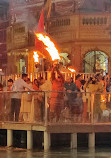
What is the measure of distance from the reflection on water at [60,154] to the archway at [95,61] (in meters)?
18.2

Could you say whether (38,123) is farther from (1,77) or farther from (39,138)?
(1,77)

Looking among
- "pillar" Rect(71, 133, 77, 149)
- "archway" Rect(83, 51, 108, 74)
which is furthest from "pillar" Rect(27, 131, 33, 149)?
"archway" Rect(83, 51, 108, 74)

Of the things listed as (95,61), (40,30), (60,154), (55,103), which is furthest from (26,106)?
(95,61)

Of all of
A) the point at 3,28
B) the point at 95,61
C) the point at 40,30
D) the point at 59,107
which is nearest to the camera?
the point at 59,107

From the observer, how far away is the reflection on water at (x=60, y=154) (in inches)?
680

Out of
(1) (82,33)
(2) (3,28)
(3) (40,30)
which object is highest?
(2) (3,28)

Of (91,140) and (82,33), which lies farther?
(82,33)

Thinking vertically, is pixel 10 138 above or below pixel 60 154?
above

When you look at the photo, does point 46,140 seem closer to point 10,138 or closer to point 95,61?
point 10,138

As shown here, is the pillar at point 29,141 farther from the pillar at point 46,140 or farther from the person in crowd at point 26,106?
the pillar at point 46,140

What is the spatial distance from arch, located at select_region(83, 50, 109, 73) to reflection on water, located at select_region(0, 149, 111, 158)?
1821 cm

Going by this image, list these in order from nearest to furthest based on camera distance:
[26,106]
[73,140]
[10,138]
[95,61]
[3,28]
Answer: [26,106]
[73,140]
[10,138]
[95,61]
[3,28]

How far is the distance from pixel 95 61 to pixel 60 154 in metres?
19.2

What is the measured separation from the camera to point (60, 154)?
17.7 m
